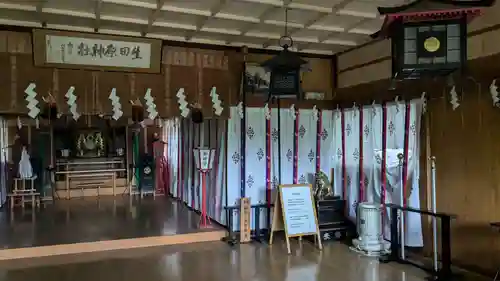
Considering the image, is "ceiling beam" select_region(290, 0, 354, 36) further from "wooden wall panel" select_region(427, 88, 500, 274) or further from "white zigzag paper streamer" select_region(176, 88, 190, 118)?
"white zigzag paper streamer" select_region(176, 88, 190, 118)

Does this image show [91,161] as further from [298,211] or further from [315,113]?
[298,211]

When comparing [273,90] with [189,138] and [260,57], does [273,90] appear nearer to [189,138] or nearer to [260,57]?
[260,57]

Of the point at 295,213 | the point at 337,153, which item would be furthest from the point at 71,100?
the point at 337,153

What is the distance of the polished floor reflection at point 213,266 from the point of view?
14.8 feet

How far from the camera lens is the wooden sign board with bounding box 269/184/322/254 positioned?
578 centimetres

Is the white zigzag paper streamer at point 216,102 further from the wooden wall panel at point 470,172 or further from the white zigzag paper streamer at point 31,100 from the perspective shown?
the wooden wall panel at point 470,172

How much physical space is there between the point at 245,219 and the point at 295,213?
2.41 feet

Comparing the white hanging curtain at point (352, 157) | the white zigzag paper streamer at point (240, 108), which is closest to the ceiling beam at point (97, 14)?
the white zigzag paper streamer at point (240, 108)

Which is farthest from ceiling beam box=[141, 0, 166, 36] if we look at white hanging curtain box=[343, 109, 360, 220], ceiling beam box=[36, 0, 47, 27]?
white hanging curtain box=[343, 109, 360, 220]

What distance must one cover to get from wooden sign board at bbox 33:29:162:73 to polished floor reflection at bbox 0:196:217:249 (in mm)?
2343

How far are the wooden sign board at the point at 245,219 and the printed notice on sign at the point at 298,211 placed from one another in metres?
0.57

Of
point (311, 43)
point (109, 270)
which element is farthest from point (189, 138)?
point (109, 270)

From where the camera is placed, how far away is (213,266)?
4922mm

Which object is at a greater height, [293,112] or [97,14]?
[97,14]
